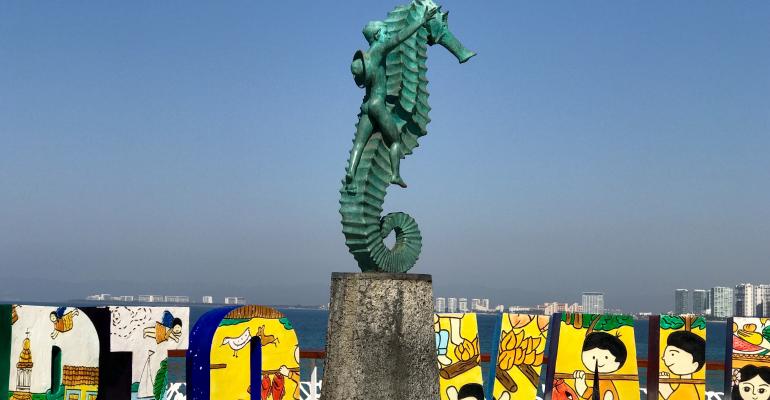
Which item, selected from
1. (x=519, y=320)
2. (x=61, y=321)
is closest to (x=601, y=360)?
(x=519, y=320)

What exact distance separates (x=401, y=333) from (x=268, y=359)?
96.6 inches

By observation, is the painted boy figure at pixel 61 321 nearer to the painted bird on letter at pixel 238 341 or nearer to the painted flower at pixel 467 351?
the painted bird on letter at pixel 238 341

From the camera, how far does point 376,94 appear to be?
9586mm

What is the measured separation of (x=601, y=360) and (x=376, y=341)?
4180mm

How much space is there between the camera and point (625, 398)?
12180 millimetres

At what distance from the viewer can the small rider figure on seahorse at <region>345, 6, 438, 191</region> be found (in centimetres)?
953

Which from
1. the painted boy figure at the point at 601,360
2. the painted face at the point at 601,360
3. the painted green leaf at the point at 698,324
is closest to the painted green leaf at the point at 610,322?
the painted boy figure at the point at 601,360

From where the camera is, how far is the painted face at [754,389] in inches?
480

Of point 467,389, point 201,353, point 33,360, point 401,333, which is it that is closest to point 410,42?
point 401,333

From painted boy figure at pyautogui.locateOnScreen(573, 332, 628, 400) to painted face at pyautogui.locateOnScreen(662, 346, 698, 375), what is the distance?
1.67 feet

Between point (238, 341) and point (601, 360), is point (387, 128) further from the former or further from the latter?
point (601, 360)

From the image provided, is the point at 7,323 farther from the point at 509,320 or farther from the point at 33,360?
the point at 509,320

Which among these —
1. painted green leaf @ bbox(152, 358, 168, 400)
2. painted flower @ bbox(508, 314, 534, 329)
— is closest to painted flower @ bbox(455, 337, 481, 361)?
painted flower @ bbox(508, 314, 534, 329)

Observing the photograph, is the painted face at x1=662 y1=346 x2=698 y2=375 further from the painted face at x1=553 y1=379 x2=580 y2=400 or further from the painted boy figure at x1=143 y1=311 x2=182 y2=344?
the painted boy figure at x1=143 y1=311 x2=182 y2=344
